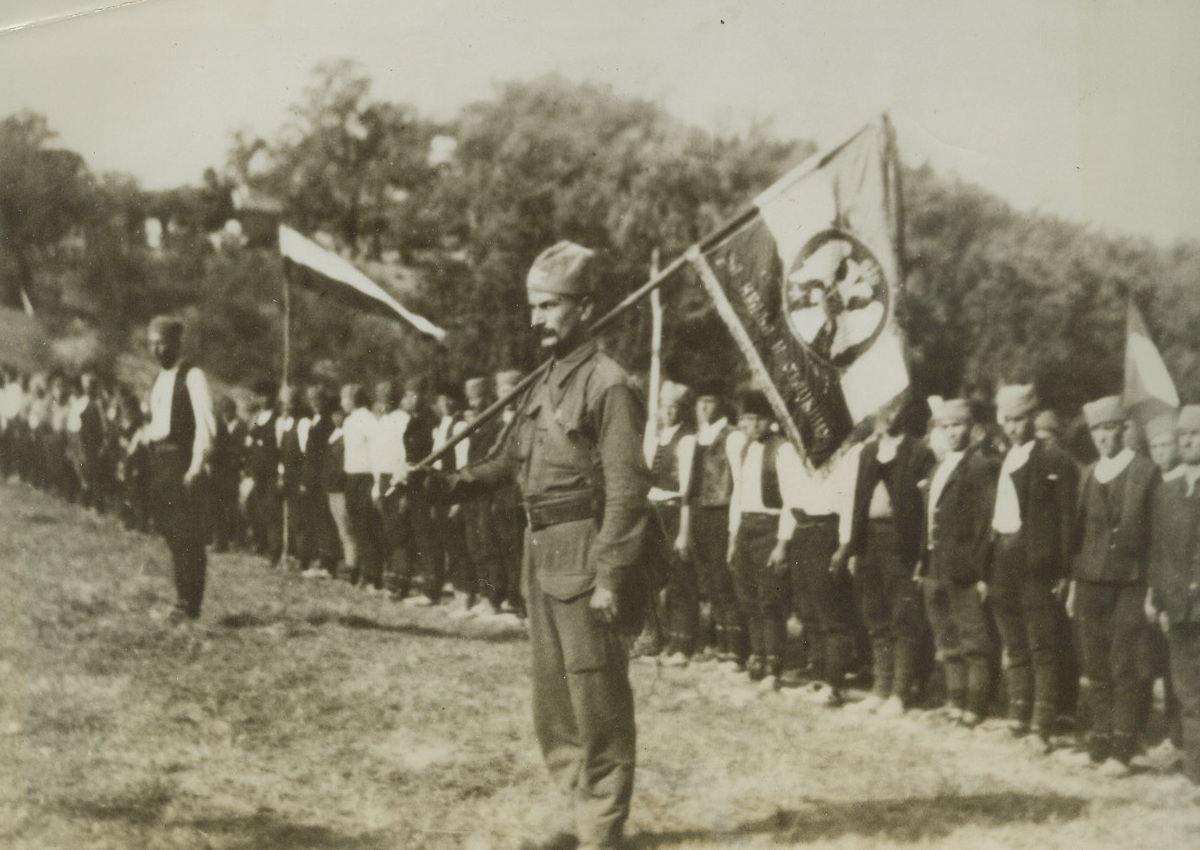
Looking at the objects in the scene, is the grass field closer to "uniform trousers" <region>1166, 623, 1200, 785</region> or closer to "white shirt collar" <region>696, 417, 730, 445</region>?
"uniform trousers" <region>1166, 623, 1200, 785</region>

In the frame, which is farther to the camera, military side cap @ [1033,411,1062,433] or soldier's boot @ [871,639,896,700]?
soldier's boot @ [871,639,896,700]

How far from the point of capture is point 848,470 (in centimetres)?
375

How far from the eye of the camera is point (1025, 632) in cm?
361

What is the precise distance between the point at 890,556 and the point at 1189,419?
2.96ft

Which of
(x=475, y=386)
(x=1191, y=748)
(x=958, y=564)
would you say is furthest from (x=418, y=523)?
(x=1191, y=748)

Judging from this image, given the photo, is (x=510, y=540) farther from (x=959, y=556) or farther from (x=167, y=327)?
(x=167, y=327)

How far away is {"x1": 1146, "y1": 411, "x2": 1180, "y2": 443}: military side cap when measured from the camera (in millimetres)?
3412

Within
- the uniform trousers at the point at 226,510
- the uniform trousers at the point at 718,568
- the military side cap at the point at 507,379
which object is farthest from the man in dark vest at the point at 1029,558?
the uniform trousers at the point at 226,510

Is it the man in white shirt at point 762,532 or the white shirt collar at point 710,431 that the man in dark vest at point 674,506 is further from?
the man in white shirt at point 762,532

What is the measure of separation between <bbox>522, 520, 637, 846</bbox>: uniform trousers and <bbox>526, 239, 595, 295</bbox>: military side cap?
2.20 ft

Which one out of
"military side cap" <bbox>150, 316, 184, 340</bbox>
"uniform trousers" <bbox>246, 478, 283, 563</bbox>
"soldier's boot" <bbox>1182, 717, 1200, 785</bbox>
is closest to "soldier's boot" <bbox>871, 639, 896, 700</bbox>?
"soldier's boot" <bbox>1182, 717, 1200, 785</bbox>

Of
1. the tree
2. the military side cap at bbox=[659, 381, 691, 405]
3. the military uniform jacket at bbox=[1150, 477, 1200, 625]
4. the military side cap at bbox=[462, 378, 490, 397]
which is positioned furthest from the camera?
the tree

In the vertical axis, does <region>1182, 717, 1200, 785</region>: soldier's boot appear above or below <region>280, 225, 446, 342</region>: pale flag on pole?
below

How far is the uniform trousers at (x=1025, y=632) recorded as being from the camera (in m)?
3.56
